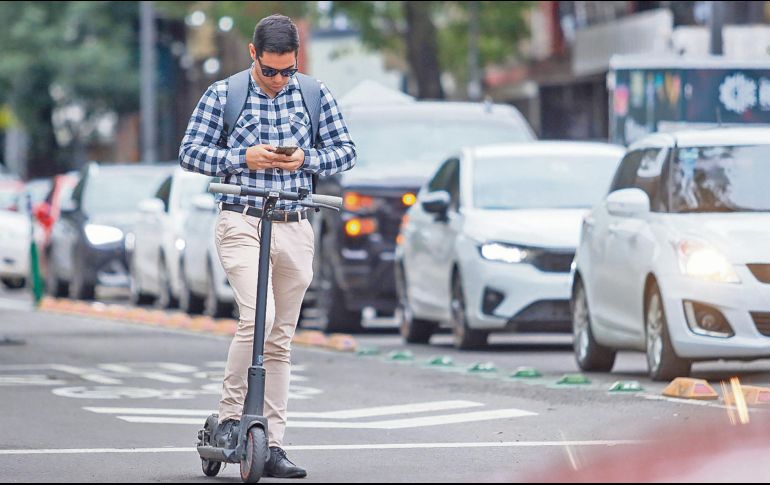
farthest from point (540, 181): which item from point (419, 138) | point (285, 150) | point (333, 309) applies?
point (285, 150)

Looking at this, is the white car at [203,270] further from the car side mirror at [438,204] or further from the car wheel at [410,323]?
the car side mirror at [438,204]

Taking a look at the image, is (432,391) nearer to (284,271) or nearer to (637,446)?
(284,271)

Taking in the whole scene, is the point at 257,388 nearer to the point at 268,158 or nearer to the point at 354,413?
the point at 268,158

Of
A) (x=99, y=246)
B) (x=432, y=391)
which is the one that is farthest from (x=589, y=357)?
(x=99, y=246)

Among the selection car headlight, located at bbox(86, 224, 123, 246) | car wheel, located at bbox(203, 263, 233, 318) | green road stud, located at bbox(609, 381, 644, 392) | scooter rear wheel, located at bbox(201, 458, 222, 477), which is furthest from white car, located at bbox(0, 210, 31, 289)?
scooter rear wheel, located at bbox(201, 458, 222, 477)

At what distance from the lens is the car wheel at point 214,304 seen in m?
23.1

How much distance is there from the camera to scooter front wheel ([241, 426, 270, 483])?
7.99 meters

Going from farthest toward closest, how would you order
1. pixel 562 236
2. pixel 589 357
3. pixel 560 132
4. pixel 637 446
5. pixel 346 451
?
pixel 560 132
pixel 562 236
pixel 589 357
pixel 346 451
pixel 637 446

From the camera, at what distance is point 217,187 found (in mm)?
8234

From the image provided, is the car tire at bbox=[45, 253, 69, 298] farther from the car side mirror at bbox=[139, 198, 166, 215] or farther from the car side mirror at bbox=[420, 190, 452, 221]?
the car side mirror at bbox=[420, 190, 452, 221]

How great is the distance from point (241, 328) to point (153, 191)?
21.5m

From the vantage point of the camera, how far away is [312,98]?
28.5ft

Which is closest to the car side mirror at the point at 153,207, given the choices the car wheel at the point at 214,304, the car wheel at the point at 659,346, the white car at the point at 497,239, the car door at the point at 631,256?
the car wheel at the point at 214,304

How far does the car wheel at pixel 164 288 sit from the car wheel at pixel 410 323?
7.89m
